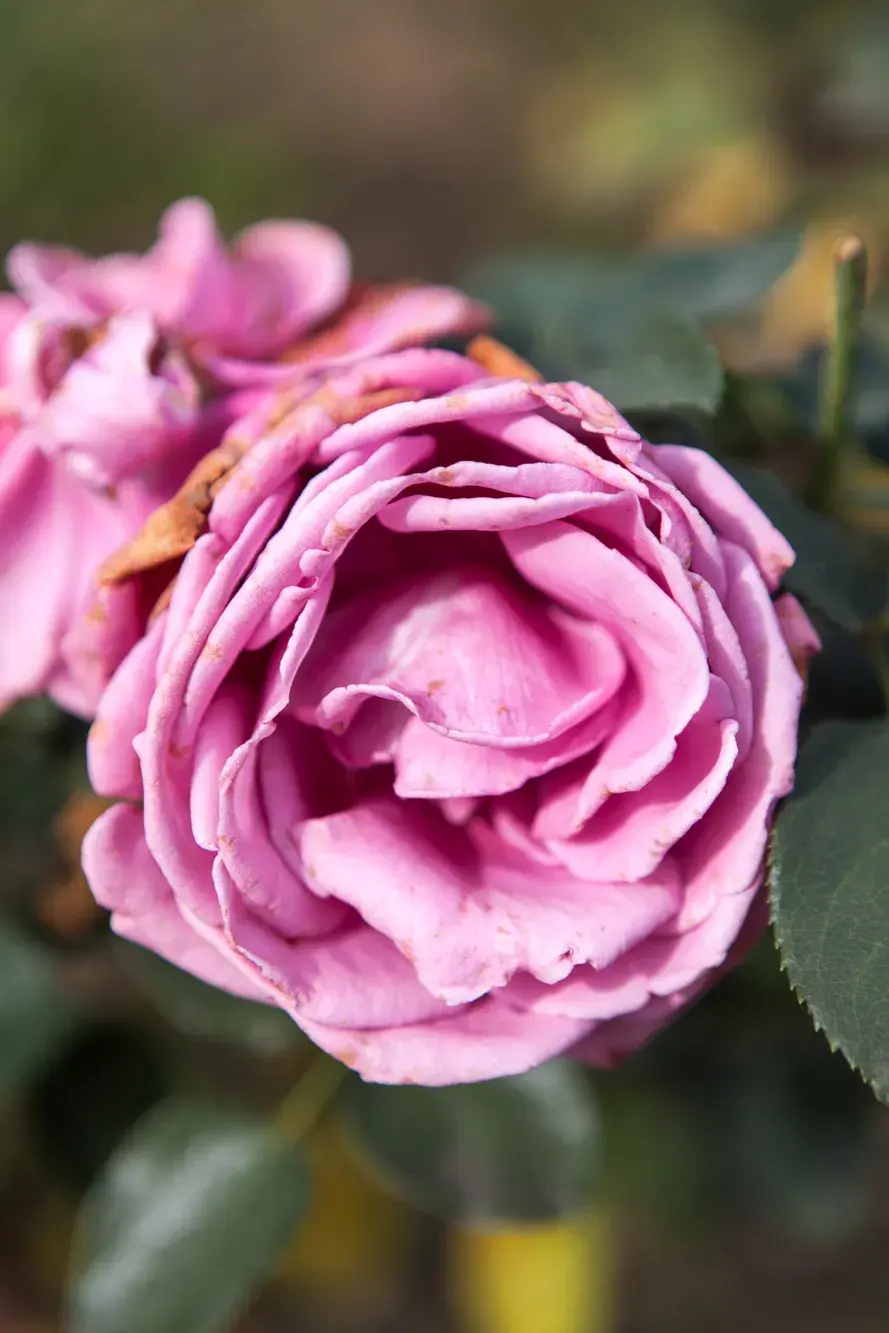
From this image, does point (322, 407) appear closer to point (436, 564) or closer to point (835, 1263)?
point (436, 564)

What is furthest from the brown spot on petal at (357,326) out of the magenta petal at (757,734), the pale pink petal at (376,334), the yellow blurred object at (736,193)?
the yellow blurred object at (736,193)

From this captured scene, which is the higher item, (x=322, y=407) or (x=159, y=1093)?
(x=322, y=407)

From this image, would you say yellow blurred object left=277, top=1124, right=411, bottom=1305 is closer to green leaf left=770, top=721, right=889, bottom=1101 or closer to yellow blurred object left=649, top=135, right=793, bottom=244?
green leaf left=770, top=721, right=889, bottom=1101

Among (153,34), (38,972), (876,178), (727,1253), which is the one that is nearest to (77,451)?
(38,972)

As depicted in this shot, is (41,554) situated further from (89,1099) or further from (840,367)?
(89,1099)

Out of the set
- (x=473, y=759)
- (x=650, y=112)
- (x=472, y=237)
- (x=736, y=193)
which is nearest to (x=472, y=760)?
(x=473, y=759)

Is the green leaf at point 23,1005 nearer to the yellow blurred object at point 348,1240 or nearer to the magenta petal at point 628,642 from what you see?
the yellow blurred object at point 348,1240
